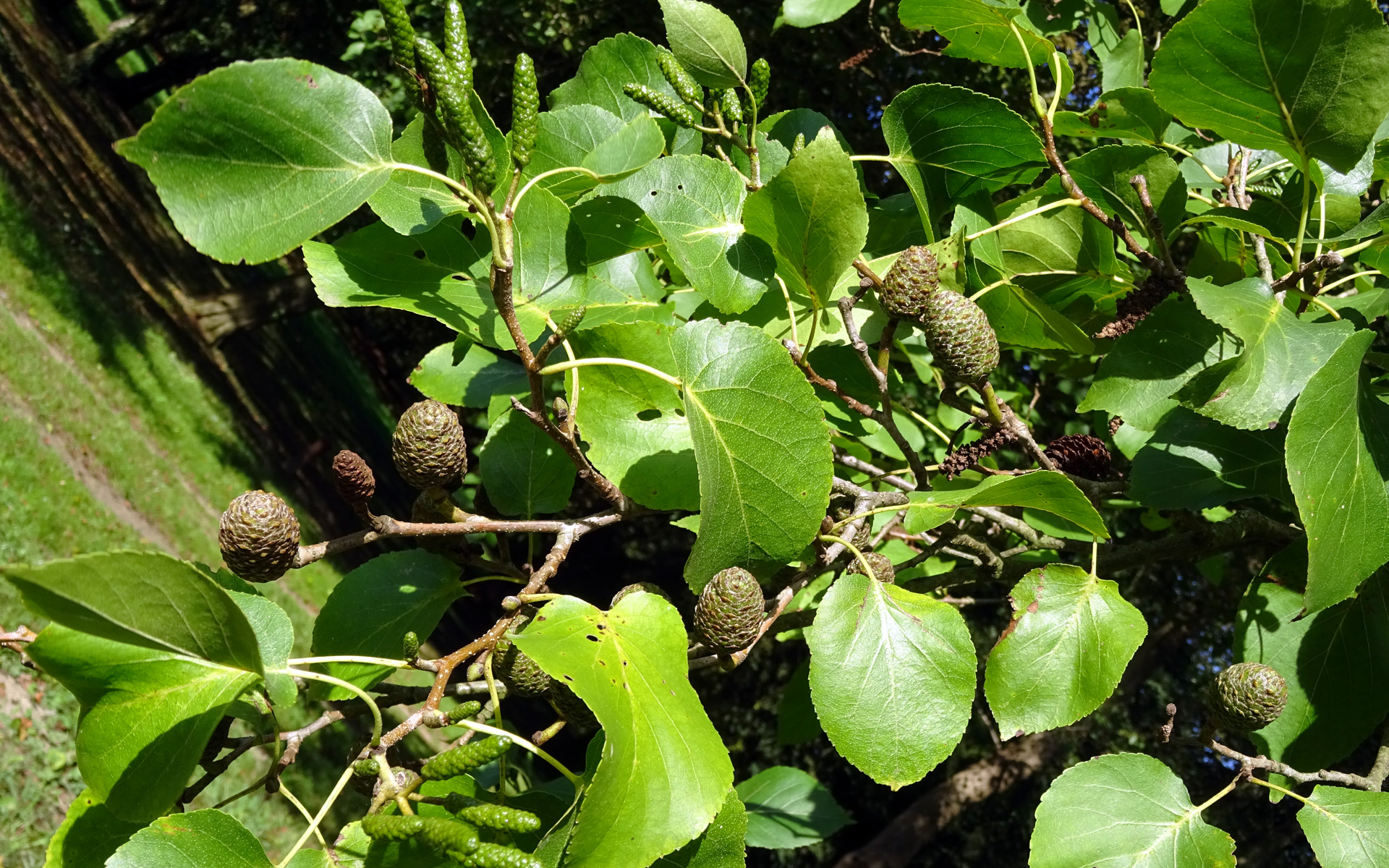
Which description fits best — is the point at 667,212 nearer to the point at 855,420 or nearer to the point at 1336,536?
the point at 855,420

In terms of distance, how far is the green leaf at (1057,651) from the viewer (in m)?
1.41

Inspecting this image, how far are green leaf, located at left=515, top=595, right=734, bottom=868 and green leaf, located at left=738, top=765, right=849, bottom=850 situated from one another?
156 centimetres

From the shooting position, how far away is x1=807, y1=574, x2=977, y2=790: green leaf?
122 centimetres

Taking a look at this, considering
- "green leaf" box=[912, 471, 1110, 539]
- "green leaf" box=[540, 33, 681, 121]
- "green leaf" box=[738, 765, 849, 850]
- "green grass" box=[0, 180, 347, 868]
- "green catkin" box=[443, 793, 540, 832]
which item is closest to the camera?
"green catkin" box=[443, 793, 540, 832]

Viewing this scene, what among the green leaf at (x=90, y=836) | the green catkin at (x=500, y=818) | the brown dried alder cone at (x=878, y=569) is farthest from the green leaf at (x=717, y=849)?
the green leaf at (x=90, y=836)

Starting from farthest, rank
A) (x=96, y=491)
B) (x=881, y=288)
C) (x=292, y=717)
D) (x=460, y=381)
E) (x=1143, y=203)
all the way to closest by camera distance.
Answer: (x=96, y=491) < (x=292, y=717) < (x=460, y=381) < (x=1143, y=203) < (x=881, y=288)

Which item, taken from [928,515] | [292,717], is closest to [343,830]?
[928,515]

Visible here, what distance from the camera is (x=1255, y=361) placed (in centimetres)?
132

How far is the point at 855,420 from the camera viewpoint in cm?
167

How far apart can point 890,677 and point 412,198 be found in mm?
945

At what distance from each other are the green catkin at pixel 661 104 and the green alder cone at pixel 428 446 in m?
0.55

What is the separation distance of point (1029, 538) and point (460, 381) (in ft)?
3.34

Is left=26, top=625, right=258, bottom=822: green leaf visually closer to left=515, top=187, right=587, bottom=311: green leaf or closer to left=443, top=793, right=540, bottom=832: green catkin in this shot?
left=443, top=793, right=540, bottom=832: green catkin

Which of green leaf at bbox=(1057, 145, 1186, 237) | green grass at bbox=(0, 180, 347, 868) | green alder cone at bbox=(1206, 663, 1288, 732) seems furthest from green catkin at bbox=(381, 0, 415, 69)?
green grass at bbox=(0, 180, 347, 868)
